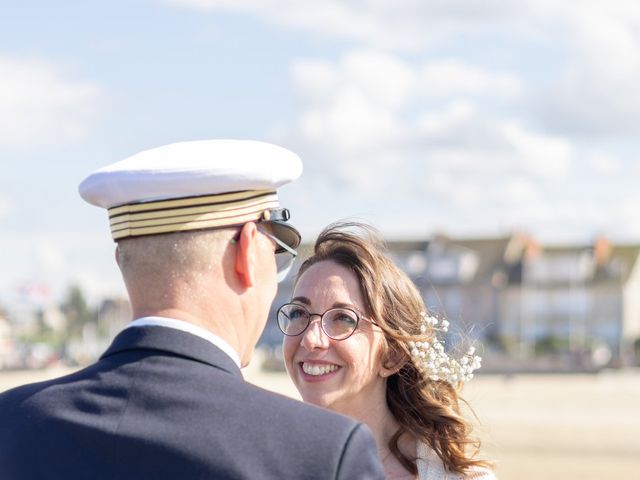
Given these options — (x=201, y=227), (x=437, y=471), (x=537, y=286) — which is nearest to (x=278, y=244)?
(x=201, y=227)

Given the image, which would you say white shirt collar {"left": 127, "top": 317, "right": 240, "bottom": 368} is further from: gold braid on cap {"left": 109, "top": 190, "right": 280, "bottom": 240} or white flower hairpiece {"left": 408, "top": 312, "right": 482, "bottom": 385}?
white flower hairpiece {"left": 408, "top": 312, "right": 482, "bottom": 385}

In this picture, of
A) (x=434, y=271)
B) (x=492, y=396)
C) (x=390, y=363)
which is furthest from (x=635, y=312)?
(x=390, y=363)

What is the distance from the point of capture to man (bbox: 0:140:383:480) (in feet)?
8.13

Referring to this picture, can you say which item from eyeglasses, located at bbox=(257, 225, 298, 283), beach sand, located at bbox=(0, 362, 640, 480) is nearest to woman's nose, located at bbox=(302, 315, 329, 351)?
beach sand, located at bbox=(0, 362, 640, 480)

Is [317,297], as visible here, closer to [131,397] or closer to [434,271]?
[131,397]

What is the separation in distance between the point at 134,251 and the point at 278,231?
0.37 meters

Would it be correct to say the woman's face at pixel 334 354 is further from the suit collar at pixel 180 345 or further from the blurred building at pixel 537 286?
the blurred building at pixel 537 286

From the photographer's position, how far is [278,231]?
2832 mm

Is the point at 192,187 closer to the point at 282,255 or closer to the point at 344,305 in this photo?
the point at 282,255

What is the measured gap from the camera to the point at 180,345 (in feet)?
8.59

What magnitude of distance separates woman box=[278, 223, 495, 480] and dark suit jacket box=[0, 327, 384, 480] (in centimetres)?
178

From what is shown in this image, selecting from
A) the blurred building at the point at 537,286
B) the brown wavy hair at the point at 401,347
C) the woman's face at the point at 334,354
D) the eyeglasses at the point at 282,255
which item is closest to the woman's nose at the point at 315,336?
the woman's face at the point at 334,354

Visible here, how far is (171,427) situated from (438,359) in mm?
2235

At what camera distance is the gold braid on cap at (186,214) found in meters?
2.62
